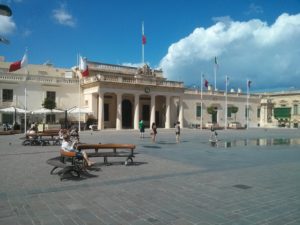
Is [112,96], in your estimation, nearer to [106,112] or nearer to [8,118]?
[106,112]

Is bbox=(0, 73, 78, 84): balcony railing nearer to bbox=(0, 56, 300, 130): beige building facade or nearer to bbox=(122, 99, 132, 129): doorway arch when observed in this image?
bbox=(0, 56, 300, 130): beige building facade

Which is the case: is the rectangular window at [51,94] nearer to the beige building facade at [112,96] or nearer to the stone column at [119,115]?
the beige building facade at [112,96]

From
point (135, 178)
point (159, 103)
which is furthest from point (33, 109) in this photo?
point (135, 178)

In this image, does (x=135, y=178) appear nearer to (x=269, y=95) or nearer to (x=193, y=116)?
(x=193, y=116)

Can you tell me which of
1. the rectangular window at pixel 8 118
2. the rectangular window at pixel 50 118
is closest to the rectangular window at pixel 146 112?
the rectangular window at pixel 50 118

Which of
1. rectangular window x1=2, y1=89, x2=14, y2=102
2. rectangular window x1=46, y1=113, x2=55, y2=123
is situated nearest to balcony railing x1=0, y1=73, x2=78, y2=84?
rectangular window x1=2, y1=89, x2=14, y2=102

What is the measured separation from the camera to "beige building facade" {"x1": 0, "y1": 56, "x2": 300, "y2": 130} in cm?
3484

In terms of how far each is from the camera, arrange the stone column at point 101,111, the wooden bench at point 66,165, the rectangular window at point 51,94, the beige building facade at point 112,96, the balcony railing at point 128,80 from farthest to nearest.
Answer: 1. the rectangular window at point 51,94
2. the balcony railing at point 128,80
3. the stone column at point 101,111
4. the beige building facade at point 112,96
5. the wooden bench at point 66,165

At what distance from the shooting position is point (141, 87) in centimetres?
3994

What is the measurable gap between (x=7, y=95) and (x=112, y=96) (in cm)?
1388

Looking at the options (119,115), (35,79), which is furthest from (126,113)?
(35,79)

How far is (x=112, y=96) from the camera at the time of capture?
4172cm

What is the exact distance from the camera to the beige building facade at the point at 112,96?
114 ft

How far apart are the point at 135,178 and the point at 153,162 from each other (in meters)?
3.16
